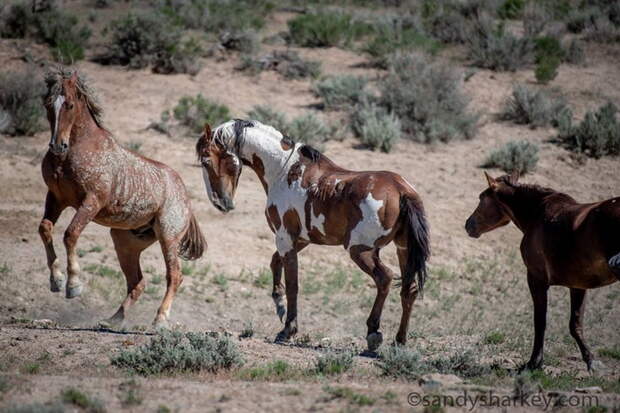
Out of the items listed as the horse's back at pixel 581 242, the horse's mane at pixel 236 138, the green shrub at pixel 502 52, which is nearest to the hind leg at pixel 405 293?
the horse's back at pixel 581 242

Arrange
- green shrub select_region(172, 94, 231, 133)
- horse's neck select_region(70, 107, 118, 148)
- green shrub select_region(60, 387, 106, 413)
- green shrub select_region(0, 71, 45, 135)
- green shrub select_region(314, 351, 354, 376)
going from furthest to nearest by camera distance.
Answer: green shrub select_region(172, 94, 231, 133)
green shrub select_region(0, 71, 45, 135)
horse's neck select_region(70, 107, 118, 148)
green shrub select_region(314, 351, 354, 376)
green shrub select_region(60, 387, 106, 413)

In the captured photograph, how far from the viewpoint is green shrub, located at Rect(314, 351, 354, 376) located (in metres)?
7.53

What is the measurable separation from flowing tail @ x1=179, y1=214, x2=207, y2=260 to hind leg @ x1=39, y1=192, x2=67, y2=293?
1839 millimetres

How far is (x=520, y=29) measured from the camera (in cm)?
2844

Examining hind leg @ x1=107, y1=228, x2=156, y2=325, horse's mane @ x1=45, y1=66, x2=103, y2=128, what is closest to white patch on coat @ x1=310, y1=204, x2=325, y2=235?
hind leg @ x1=107, y1=228, x2=156, y2=325

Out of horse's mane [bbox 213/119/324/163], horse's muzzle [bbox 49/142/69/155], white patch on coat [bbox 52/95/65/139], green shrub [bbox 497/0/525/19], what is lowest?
horse's muzzle [bbox 49/142/69/155]

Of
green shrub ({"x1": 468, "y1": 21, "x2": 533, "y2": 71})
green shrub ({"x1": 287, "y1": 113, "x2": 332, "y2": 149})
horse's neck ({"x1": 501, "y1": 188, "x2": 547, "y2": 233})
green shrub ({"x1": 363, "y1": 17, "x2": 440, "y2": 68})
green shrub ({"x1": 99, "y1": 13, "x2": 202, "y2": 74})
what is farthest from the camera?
green shrub ({"x1": 468, "y1": 21, "x2": 533, "y2": 71})

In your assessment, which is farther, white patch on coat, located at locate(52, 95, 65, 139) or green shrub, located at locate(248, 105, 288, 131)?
green shrub, located at locate(248, 105, 288, 131)

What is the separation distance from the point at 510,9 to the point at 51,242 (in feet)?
83.1

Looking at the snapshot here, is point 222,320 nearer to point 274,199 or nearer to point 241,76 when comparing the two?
point 274,199

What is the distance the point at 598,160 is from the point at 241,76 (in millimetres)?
9424

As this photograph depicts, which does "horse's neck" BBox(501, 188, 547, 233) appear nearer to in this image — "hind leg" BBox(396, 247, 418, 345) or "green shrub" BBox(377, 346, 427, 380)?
"hind leg" BBox(396, 247, 418, 345)

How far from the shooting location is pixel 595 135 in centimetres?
1867

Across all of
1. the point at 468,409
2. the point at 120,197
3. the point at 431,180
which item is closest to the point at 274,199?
the point at 120,197
